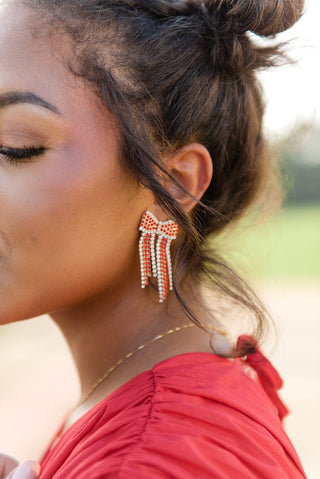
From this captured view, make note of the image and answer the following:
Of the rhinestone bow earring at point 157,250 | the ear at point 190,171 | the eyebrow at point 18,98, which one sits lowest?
the rhinestone bow earring at point 157,250

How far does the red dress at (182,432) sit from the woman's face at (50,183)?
14.7 inches

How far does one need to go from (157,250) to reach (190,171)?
0.90 feet

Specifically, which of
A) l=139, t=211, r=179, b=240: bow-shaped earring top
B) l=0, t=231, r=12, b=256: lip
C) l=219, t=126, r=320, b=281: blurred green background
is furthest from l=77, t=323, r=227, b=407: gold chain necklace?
l=219, t=126, r=320, b=281: blurred green background

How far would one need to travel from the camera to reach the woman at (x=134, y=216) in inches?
62.1

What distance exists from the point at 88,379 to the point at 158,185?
27.8 inches

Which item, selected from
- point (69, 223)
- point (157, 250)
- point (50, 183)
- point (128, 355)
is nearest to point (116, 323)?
point (128, 355)

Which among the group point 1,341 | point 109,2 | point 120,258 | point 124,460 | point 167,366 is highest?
point 109,2

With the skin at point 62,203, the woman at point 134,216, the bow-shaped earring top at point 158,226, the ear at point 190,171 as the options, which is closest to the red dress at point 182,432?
the woman at point 134,216

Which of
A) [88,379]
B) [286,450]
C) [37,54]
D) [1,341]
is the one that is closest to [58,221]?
[37,54]

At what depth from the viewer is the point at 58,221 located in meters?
1.73

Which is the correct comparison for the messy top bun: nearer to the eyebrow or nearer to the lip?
the eyebrow

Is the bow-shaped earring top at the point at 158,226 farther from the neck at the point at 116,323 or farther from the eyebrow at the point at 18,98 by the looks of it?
the eyebrow at the point at 18,98

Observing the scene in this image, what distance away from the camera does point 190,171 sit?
1.99m

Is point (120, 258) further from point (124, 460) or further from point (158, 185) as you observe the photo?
point (124, 460)
